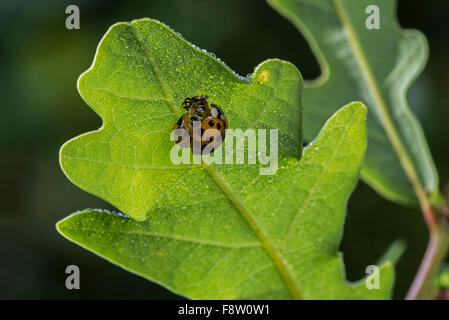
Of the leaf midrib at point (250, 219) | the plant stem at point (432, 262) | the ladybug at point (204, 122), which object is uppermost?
the ladybug at point (204, 122)

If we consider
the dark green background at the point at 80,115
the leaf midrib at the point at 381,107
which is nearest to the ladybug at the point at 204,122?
the leaf midrib at the point at 381,107

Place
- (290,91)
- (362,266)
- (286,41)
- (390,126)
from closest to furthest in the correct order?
(290,91) → (390,126) → (362,266) → (286,41)

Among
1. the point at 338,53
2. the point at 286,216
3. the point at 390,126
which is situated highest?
the point at 338,53

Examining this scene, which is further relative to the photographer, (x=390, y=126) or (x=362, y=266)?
(x=362, y=266)

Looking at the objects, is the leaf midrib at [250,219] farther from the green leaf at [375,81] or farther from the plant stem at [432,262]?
the green leaf at [375,81]

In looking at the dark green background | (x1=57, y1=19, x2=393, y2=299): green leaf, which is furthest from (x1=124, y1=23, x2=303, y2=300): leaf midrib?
the dark green background

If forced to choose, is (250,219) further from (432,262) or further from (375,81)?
(375,81)

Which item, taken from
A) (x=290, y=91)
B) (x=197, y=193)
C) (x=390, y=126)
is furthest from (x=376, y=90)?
(x=197, y=193)
